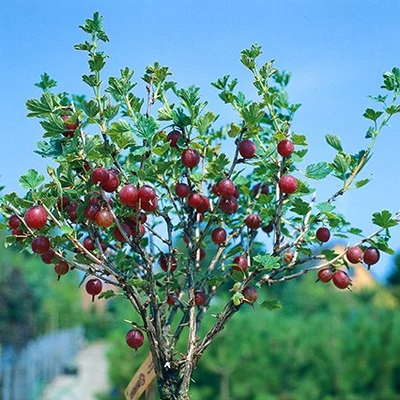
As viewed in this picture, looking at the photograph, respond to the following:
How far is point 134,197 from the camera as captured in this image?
105cm

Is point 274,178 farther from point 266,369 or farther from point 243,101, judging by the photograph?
point 266,369

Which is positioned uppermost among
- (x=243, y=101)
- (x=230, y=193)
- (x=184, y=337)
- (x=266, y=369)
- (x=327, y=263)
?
(x=243, y=101)

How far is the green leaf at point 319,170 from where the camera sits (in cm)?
116

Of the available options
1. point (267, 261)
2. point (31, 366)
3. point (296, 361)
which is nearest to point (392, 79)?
point (267, 261)

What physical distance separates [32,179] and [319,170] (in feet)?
1.58

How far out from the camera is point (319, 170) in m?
1.16

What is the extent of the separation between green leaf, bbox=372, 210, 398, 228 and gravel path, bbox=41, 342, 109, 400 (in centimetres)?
745

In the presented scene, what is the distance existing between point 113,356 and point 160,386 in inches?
240

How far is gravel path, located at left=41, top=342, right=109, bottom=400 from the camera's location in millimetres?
10195

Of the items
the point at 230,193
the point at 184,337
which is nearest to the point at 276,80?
the point at 230,193

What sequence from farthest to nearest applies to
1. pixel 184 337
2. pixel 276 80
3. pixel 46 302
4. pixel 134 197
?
pixel 46 302
pixel 184 337
pixel 276 80
pixel 134 197

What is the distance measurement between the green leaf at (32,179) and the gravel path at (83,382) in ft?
24.5

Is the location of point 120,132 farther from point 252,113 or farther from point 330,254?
point 330,254

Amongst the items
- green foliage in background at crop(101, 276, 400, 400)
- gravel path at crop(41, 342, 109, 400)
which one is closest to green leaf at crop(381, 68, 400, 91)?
green foliage in background at crop(101, 276, 400, 400)
